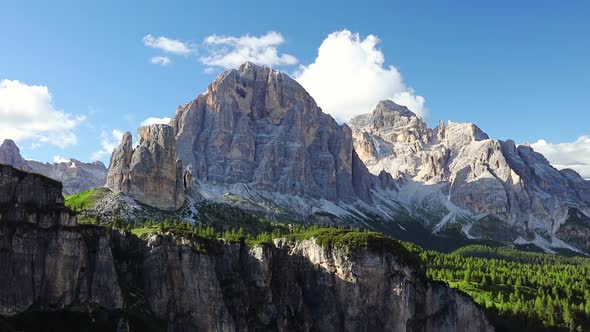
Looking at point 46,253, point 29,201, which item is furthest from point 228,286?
point 29,201

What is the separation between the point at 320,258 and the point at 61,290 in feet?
197

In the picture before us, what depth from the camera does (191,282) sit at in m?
123

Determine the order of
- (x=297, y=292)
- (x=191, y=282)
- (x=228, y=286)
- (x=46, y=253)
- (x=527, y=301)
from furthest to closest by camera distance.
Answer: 1. (x=527, y=301)
2. (x=297, y=292)
3. (x=228, y=286)
4. (x=191, y=282)
5. (x=46, y=253)

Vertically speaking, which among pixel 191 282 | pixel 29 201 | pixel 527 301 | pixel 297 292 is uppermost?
pixel 29 201

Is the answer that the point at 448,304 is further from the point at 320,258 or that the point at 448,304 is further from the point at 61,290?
the point at 61,290

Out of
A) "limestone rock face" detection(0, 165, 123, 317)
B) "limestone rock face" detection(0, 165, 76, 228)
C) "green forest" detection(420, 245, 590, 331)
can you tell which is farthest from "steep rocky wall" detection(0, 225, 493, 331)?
"green forest" detection(420, 245, 590, 331)

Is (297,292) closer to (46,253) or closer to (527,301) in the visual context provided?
(46,253)

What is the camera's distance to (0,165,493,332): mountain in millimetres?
107688

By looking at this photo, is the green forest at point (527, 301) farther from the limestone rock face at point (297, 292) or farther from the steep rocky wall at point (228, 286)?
the limestone rock face at point (297, 292)

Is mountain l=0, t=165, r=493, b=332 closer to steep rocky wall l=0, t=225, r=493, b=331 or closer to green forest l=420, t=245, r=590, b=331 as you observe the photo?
steep rocky wall l=0, t=225, r=493, b=331

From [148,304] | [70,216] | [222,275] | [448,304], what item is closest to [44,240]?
[70,216]

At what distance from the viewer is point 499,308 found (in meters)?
162

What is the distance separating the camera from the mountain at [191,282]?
107688mm

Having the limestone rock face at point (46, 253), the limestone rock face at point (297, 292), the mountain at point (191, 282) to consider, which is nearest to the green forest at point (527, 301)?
the limestone rock face at point (297, 292)
